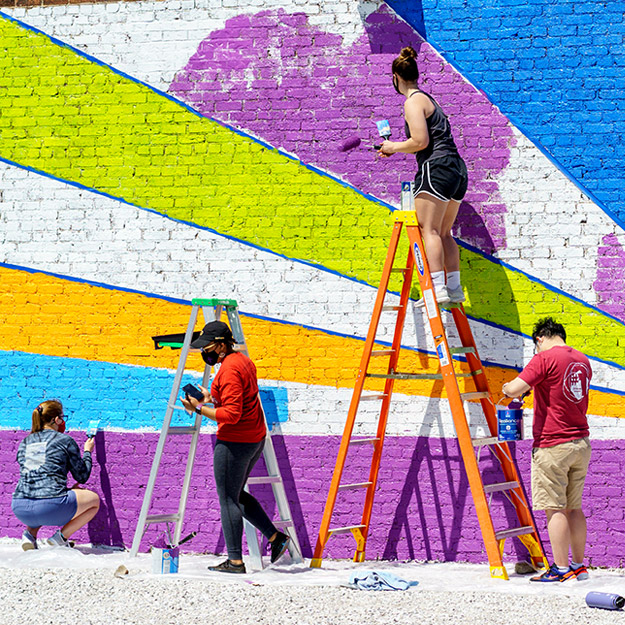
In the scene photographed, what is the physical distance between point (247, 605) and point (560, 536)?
1.96 metres

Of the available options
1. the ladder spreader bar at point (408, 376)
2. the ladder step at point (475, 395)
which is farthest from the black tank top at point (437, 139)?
the ladder step at point (475, 395)

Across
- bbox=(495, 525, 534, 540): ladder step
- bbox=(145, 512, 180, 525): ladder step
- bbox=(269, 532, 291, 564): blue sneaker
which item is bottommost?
bbox=(269, 532, 291, 564): blue sneaker

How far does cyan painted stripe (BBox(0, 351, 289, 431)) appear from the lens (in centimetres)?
646

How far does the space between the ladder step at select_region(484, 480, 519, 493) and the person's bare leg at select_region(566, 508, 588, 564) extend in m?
0.41

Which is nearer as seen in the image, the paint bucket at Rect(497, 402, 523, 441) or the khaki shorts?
the khaki shorts

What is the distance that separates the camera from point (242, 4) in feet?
21.7

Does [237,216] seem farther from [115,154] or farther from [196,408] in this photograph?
[196,408]

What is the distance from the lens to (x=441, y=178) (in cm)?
569

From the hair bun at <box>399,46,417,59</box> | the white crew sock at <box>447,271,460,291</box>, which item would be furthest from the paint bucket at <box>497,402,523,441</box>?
the hair bun at <box>399,46,417,59</box>

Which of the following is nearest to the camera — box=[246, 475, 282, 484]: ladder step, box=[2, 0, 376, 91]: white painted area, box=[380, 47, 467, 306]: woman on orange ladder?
box=[380, 47, 467, 306]: woman on orange ladder

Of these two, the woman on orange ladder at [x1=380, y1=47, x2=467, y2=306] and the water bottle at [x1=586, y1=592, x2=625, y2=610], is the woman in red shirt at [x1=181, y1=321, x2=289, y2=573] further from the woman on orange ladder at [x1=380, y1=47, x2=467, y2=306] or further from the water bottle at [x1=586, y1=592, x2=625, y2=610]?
the water bottle at [x1=586, y1=592, x2=625, y2=610]

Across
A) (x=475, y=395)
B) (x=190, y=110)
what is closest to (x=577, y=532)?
(x=475, y=395)

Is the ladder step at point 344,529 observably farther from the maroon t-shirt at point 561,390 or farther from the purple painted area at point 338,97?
the purple painted area at point 338,97

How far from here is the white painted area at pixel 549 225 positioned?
6.10m
